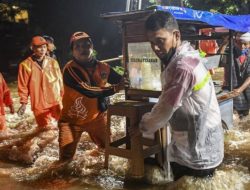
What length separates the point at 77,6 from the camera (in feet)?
63.0

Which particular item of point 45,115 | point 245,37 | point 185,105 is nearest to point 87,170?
point 45,115

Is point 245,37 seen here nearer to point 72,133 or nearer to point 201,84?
point 72,133

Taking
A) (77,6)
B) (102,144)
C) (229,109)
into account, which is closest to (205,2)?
(77,6)

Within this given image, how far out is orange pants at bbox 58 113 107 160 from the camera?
200 inches

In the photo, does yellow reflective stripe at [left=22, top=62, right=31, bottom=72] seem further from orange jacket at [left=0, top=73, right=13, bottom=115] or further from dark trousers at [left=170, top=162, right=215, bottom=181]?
dark trousers at [left=170, top=162, right=215, bottom=181]

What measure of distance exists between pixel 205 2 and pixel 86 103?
14.5m

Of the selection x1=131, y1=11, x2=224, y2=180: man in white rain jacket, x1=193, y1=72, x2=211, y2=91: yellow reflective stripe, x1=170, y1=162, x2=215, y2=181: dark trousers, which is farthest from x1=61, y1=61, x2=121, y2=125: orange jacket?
x1=193, y1=72, x2=211, y2=91: yellow reflective stripe

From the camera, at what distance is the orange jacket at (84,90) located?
16.0 ft

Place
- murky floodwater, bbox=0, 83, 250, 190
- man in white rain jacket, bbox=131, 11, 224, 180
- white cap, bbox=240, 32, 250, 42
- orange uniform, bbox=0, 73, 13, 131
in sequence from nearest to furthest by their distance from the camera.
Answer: man in white rain jacket, bbox=131, 11, 224, 180 → murky floodwater, bbox=0, 83, 250, 190 → orange uniform, bbox=0, 73, 13, 131 → white cap, bbox=240, 32, 250, 42

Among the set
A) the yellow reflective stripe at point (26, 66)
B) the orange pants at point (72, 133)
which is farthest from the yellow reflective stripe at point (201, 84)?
the yellow reflective stripe at point (26, 66)

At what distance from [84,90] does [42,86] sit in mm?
2606

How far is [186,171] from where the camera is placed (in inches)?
127

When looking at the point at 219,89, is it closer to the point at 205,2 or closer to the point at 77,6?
the point at 205,2

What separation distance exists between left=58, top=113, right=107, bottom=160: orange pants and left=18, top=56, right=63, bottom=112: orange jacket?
2054 millimetres
